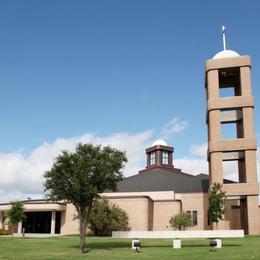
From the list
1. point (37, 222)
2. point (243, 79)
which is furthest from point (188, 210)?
point (37, 222)

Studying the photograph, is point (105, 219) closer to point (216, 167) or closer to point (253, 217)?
point (216, 167)

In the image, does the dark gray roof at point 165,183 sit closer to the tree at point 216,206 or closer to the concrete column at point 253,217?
the concrete column at point 253,217

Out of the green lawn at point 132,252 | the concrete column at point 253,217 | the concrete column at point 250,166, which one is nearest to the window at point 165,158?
the concrete column at point 250,166

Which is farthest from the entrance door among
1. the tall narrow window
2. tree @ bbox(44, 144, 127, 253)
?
tree @ bbox(44, 144, 127, 253)

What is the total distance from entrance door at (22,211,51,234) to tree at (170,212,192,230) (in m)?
23.7

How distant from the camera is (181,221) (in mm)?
58938

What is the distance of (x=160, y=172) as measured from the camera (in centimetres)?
7606

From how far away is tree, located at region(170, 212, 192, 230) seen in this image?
58.9 m

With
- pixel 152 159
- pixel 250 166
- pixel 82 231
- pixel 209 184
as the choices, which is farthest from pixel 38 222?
pixel 82 231

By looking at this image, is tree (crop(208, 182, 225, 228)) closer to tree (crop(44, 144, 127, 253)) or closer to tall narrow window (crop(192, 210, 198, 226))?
tall narrow window (crop(192, 210, 198, 226))

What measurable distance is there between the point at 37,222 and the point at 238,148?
37.7 m

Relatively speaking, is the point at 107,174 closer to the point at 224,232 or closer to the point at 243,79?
the point at 224,232

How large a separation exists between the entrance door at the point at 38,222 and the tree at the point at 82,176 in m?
42.5

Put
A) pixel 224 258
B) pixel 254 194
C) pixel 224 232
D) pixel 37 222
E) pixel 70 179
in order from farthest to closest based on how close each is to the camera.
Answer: pixel 37 222 → pixel 254 194 → pixel 224 232 → pixel 70 179 → pixel 224 258
